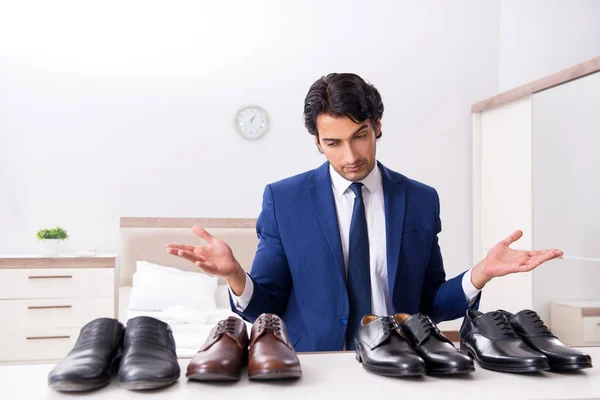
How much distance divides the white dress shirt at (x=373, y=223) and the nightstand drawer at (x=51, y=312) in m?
2.51

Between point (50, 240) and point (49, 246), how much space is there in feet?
0.14

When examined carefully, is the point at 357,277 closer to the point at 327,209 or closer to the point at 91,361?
the point at 327,209

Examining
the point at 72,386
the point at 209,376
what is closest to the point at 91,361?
the point at 72,386

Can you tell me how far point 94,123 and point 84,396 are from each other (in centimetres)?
391

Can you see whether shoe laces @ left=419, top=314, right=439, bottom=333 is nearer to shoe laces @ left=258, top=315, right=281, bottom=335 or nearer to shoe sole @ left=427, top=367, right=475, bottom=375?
shoe sole @ left=427, top=367, right=475, bottom=375

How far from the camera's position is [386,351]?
0.89 metres

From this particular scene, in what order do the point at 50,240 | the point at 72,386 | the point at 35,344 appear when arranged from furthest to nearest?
the point at 50,240
the point at 35,344
the point at 72,386

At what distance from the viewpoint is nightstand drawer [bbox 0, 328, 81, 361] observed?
3.83m

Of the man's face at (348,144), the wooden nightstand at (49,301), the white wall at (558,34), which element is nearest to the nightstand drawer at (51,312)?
the wooden nightstand at (49,301)

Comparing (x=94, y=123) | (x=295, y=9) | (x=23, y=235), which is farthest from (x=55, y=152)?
(x=295, y=9)

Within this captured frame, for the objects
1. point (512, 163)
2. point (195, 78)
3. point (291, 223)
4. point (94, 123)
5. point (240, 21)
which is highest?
point (240, 21)

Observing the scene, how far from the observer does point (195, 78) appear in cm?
457

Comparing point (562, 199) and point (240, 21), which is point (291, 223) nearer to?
point (562, 199)

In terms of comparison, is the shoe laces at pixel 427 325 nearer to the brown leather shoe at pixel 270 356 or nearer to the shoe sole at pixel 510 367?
the shoe sole at pixel 510 367
